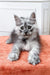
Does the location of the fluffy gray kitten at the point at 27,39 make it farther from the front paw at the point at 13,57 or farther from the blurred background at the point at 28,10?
the blurred background at the point at 28,10

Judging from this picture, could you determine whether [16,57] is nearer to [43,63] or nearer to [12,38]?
[43,63]

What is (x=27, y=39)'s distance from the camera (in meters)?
1.14

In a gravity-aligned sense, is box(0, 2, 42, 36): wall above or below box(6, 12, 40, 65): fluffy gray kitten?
above

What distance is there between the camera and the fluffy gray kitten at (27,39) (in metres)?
1.01

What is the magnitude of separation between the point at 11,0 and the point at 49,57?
995 millimetres

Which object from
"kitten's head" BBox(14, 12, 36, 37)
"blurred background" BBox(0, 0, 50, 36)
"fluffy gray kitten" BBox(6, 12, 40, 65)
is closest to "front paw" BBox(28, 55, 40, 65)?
"fluffy gray kitten" BBox(6, 12, 40, 65)

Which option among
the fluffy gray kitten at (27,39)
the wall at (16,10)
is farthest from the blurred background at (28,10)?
the fluffy gray kitten at (27,39)

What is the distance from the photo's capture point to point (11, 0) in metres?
1.80

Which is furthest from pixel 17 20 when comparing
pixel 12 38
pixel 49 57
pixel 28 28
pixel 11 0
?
pixel 11 0

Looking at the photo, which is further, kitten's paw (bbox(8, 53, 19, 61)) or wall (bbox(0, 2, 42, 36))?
wall (bbox(0, 2, 42, 36))

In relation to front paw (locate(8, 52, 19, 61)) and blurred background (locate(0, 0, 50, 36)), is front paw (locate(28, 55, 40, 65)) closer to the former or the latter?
front paw (locate(8, 52, 19, 61))

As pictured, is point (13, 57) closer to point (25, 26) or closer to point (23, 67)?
point (23, 67)

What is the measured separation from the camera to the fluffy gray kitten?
1.01m

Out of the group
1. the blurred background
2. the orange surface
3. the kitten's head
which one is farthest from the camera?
the blurred background
